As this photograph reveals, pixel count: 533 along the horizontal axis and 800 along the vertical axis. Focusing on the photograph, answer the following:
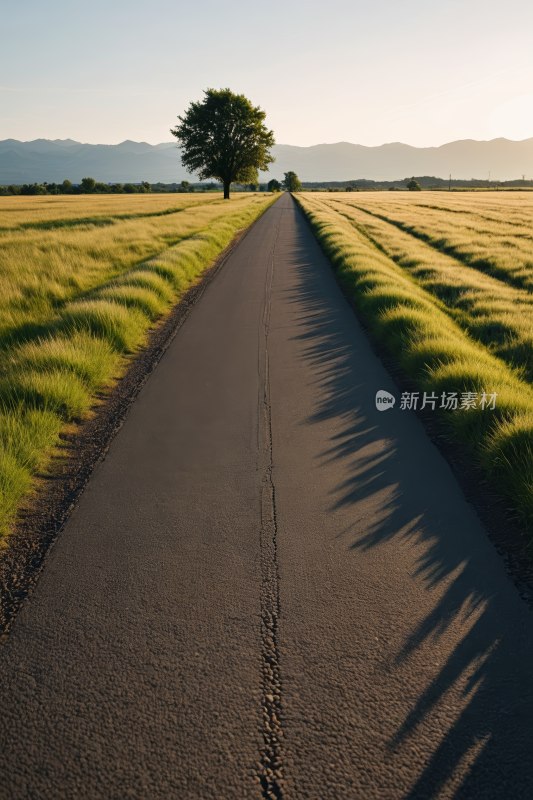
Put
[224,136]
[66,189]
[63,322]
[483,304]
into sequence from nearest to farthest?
[63,322] → [483,304] → [224,136] → [66,189]

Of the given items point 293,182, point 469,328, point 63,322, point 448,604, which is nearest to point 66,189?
point 293,182

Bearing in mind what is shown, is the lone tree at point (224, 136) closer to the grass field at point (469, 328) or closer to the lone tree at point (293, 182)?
the grass field at point (469, 328)

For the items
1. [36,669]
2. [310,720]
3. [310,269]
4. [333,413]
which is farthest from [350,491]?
[310,269]

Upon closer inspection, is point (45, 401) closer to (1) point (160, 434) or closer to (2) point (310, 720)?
(1) point (160, 434)

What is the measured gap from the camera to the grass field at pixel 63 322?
15.4 feet

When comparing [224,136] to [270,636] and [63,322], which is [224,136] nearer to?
[63,322]

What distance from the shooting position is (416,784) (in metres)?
1.98

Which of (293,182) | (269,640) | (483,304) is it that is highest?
(293,182)

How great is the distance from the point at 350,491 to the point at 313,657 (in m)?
1.69

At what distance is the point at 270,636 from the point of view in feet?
8.71

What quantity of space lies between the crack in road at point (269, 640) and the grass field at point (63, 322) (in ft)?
Answer: 6.71

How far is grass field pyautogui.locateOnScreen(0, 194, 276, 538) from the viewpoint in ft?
15.4

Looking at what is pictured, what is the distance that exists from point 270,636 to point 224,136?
64187mm

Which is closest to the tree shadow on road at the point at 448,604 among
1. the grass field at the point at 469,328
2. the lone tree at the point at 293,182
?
the grass field at the point at 469,328
